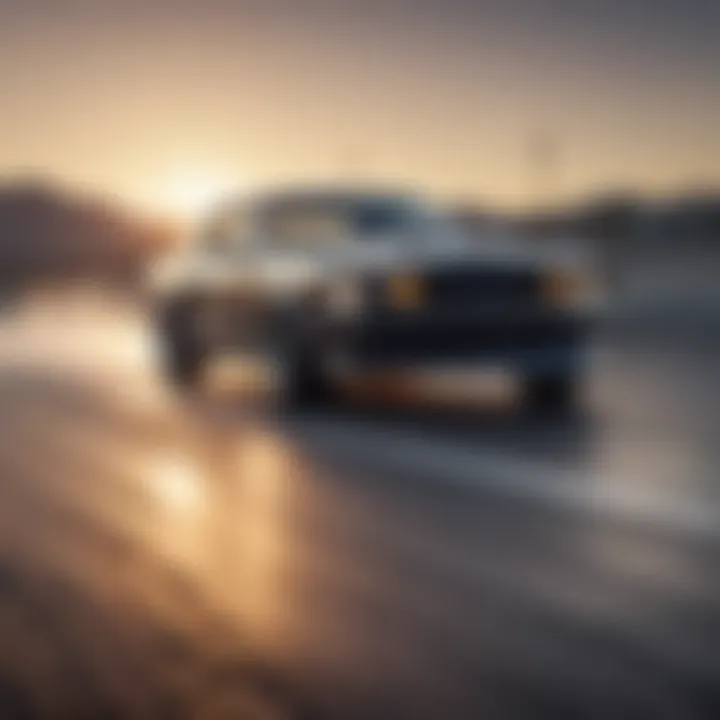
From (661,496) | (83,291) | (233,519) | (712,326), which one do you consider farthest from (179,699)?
(83,291)

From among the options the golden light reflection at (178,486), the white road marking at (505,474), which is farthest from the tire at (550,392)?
the golden light reflection at (178,486)

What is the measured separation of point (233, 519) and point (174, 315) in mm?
10100

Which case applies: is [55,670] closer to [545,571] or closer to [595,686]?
[595,686]

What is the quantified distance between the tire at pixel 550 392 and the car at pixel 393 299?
12mm

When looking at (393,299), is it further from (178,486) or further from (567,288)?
(178,486)

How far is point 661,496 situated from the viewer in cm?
1193

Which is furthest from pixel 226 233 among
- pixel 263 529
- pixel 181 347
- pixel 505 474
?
pixel 263 529

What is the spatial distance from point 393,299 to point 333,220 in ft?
5.17

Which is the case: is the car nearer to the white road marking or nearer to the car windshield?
the car windshield

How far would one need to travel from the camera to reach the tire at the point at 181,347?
2108 cm

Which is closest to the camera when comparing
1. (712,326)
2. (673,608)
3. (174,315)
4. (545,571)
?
(673,608)

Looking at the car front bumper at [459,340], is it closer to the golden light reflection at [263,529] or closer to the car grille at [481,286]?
the car grille at [481,286]

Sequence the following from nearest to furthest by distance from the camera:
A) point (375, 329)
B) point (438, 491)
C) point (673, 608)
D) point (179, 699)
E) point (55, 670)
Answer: point (179, 699), point (55, 670), point (673, 608), point (438, 491), point (375, 329)

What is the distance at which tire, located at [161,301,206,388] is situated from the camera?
21.1 metres
